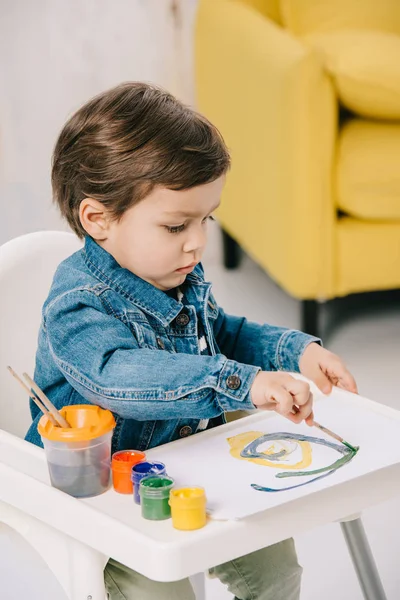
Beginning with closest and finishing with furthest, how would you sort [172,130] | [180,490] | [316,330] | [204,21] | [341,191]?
[180,490], [172,130], [341,191], [316,330], [204,21]


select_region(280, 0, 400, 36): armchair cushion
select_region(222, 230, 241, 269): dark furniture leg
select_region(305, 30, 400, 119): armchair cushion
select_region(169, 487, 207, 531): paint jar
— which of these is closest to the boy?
select_region(169, 487, 207, 531): paint jar

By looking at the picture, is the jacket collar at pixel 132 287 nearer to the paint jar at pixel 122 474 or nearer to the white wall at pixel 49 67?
the paint jar at pixel 122 474

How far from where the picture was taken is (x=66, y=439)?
0.70 metres

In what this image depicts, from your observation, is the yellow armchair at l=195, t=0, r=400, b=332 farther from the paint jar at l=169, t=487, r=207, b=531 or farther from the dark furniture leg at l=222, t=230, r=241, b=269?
the paint jar at l=169, t=487, r=207, b=531

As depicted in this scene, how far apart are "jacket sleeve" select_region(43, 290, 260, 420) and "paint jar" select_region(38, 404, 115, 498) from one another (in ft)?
0.11

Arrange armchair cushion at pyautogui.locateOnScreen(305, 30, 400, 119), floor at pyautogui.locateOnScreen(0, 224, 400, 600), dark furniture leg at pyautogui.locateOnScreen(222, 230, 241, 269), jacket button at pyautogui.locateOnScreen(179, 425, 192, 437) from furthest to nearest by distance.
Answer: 1. dark furniture leg at pyautogui.locateOnScreen(222, 230, 241, 269)
2. armchair cushion at pyautogui.locateOnScreen(305, 30, 400, 119)
3. floor at pyautogui.locateOnScreen(0, 224, 400, 600)
4. jacket button at pyautogui.locateOnScreen(179, 425, 192, 437)

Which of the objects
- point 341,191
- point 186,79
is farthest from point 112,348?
point 186,79

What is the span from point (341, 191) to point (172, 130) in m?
1.09

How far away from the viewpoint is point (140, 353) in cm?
78

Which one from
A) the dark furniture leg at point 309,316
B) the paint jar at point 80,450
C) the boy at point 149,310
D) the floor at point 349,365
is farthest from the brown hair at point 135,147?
the dark furniture leg at point 309,316

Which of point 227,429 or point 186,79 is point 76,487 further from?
point 186,79

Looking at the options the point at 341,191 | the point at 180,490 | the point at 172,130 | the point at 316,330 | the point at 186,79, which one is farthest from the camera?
the point at 186,79

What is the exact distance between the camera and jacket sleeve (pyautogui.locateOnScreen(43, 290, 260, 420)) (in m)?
0.76

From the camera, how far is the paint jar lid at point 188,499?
0.66 m
